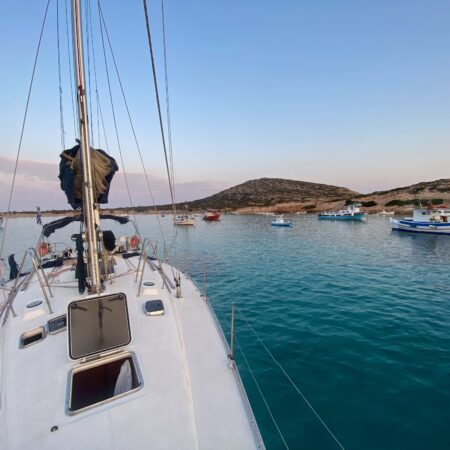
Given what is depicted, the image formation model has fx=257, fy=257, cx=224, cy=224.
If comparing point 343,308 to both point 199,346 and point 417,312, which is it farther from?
point 199,346

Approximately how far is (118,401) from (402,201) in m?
115

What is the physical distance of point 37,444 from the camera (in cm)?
298

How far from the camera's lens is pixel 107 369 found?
499cm

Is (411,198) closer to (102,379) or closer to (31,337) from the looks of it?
(102,379)

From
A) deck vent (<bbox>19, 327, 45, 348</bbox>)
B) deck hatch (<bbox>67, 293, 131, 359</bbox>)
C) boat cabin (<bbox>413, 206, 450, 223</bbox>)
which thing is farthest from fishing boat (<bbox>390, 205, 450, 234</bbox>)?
deck vent (<bbox>19, 327, 45, 348</bbox>)

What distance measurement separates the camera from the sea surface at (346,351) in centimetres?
523

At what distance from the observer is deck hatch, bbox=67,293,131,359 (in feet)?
13.8

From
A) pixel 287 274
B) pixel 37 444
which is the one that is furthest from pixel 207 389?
pixel 287 274

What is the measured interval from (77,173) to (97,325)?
3532 mm

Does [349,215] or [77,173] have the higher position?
[77,173]

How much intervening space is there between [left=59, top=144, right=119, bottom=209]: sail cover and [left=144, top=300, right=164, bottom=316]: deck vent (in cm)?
295

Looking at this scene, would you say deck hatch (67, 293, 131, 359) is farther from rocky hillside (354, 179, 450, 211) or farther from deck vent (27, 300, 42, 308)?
rocky hillside (354, 179, 450, 211)

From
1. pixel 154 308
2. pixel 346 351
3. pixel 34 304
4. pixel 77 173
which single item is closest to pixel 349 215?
pixel 346 351

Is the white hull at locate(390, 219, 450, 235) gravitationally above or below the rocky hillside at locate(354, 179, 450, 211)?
below
